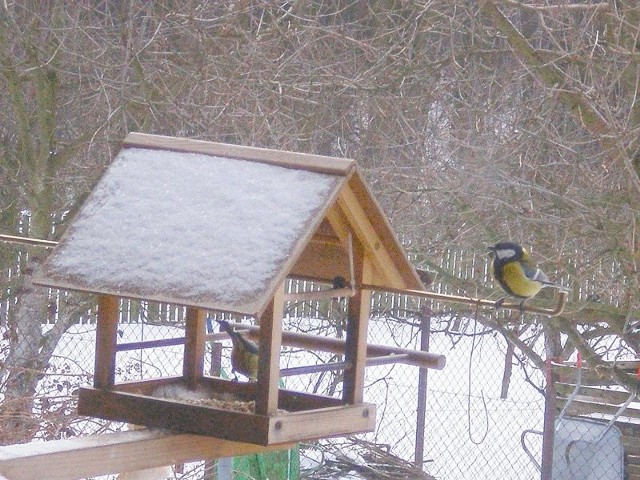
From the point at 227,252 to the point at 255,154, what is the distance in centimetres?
38

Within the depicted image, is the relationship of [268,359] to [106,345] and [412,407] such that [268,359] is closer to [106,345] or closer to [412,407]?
[106,345]

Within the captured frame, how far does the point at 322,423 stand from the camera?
8.85 ft

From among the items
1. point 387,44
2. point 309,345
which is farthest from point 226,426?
point 387,44

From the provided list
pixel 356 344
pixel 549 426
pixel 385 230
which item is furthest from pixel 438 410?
pixel 385 230

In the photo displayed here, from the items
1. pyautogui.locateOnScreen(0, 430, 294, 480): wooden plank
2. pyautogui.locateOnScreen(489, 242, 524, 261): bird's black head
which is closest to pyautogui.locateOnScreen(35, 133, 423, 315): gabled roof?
pyautogui.locateOnScreen(0, 430, 294, 480): wooden plank

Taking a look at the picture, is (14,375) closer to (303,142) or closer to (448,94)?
(303,142)

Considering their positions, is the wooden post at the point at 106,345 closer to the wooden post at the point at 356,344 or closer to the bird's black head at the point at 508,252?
the wooden post at the point at 356,344

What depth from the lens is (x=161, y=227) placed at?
8.20ft

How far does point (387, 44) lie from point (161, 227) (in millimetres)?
5395

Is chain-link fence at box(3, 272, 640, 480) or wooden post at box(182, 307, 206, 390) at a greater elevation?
wooden post at box(182, 307, 206, 390)

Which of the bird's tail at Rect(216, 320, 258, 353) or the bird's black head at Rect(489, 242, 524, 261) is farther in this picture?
the bird's black head at Rect(489, 242, 524, 261)

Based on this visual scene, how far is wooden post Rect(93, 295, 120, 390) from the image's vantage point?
9.11 feet

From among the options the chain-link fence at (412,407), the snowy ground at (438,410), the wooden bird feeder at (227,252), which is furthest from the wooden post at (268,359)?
the snowy ground at (438,410)

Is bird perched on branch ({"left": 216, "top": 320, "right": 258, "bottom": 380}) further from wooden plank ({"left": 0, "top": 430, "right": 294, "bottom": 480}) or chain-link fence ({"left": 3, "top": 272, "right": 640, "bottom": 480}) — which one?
chain-link fence ({"left": 3, "top": 272, "right": 640, "bottom": 480})
